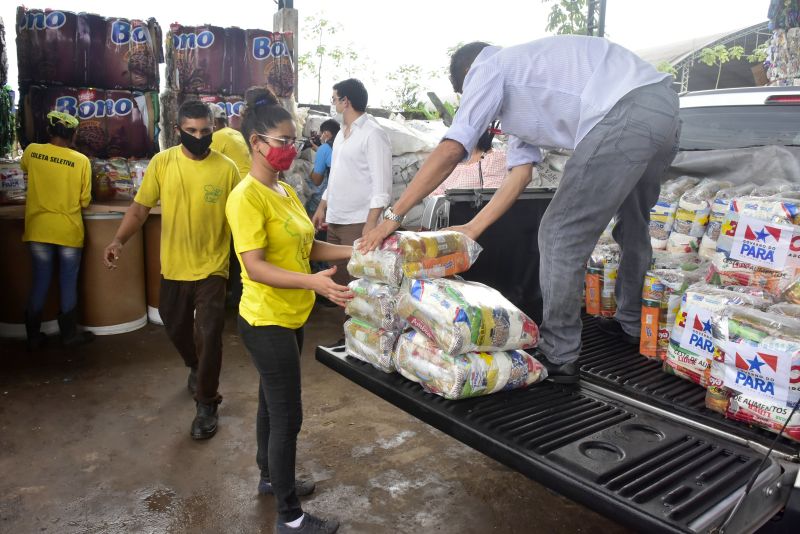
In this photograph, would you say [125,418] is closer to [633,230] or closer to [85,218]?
[85,218]

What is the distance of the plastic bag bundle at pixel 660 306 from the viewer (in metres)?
2.76

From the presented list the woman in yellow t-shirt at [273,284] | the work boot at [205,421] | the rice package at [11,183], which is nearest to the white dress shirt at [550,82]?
the woman in yellow t-shirt at [273,284]

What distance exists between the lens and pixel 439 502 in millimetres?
2936

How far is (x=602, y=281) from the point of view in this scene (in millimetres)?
3338

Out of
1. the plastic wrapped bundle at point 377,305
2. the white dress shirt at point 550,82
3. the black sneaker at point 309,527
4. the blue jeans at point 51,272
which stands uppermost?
the white dress shirt at point 550,82

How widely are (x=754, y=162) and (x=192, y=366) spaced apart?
369cm

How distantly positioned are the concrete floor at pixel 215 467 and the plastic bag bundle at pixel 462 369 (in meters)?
0.81


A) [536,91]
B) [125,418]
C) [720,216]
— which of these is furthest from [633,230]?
[125,418]

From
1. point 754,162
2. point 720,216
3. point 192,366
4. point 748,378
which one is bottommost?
point 192,366

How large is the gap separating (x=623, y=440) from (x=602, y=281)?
57.5 inches

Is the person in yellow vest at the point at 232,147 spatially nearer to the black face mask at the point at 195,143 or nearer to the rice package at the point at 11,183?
the black face mask at the point at 195,143

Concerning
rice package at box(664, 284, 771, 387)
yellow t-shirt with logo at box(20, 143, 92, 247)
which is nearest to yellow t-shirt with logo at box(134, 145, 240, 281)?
yellow t-shirt with logo at box(20, 143, 92, 247)

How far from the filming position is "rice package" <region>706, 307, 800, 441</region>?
196cm

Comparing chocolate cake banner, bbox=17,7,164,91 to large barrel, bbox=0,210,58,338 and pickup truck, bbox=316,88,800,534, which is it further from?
pickup truck, bbox=316,88,800,534
